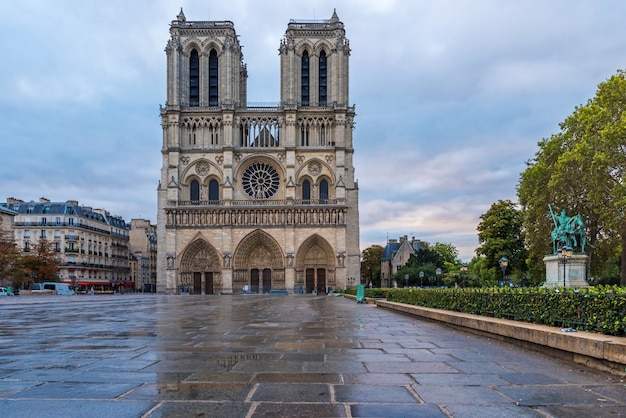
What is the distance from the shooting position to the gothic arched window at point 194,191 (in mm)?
53750

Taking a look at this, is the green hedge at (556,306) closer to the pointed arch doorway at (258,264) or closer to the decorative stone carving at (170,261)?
the pointed arch doorway at (258,264)

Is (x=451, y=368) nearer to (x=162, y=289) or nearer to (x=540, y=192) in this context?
(x=540, y=192)

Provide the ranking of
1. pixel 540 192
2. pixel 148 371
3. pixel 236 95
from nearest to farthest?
pixel 148 371, pixel 540 192, pixel 236 95

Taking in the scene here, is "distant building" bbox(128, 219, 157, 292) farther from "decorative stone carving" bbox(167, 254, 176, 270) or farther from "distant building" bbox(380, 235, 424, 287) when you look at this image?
"distant building" bbox(380, 235, 424, 287)

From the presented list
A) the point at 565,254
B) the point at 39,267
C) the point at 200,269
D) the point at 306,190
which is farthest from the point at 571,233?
the point at 39,267

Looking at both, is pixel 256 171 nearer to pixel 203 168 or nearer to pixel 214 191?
pixel 214 191

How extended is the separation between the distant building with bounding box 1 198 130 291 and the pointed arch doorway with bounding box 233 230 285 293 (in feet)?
70.8

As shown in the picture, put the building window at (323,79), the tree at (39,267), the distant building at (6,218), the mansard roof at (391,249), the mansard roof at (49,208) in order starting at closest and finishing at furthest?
1. the tree at (39,267)
2. the distant building at (6,218)
3. the building window at (323,79)
4. the mansard roof at (49,208)
5. the mansard roof at (391,249)

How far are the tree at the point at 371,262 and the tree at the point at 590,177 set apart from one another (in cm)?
4604

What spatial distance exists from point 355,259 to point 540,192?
23.5 meters

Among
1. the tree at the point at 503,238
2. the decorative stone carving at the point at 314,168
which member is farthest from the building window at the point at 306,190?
the tree at the point at 503,238

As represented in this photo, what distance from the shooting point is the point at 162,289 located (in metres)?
51.9

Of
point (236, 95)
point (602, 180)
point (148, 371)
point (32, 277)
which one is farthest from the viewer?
point (236, 95)

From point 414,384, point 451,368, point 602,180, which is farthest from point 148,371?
point 602,180
